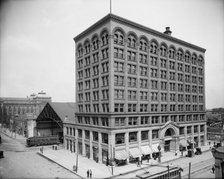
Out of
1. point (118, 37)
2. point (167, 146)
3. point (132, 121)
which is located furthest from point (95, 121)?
point (167, 146)

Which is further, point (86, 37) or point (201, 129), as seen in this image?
point (201, 129)

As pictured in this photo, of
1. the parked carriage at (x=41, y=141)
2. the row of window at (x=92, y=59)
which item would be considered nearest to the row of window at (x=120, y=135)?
the parked carriage at (x=41, y=141)

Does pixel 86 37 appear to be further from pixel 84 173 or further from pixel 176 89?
pixel 84 173

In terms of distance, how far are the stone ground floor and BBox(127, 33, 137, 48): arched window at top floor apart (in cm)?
1958

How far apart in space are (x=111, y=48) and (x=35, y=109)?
378 ft

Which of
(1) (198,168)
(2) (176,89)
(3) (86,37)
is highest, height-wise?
(3) (86,37)

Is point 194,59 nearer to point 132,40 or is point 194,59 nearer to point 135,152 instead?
point 132,40

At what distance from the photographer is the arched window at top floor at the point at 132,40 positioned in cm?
4551

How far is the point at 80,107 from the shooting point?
53625 mm

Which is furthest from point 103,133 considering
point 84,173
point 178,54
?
point 178,54

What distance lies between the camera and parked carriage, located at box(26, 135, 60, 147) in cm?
6306

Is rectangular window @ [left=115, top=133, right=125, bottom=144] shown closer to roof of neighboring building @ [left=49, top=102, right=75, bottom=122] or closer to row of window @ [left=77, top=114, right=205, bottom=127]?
row of window @ [left=77, top=114, right=205, bottom=127]

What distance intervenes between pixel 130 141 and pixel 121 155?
14.6ft

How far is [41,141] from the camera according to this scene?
212ft
